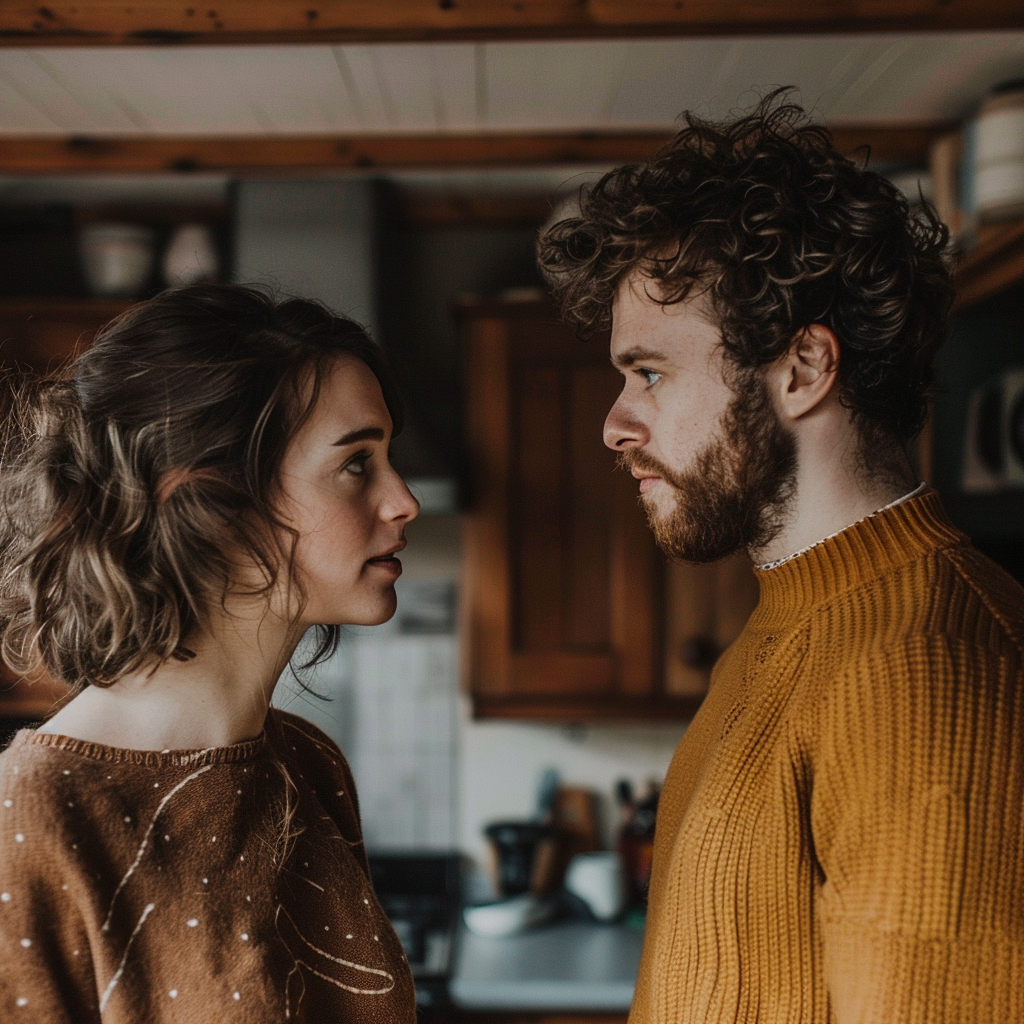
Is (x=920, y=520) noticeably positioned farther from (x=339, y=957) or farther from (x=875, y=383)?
(x=339, y=957)

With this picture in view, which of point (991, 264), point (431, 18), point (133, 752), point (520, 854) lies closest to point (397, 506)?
point (133, 752)

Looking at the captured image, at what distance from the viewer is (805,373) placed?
1125 millimetres

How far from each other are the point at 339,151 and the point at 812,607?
178 centimetres

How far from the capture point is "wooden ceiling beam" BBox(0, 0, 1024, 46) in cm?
156

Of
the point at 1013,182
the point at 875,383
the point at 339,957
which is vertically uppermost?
the point at 1013,182

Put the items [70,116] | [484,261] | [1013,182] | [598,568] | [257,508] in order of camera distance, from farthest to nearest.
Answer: [484,261] < [598,568] < [70,116] < [1013,182] < [257,508]

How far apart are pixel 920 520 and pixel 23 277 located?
273 cm

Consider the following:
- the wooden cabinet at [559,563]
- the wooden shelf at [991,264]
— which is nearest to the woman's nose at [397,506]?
the wooden shelf at [991,264]

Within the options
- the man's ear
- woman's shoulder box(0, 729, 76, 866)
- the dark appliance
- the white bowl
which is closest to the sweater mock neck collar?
the man's ear

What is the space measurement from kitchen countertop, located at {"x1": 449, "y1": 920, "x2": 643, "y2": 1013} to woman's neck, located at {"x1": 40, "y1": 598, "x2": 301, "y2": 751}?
1.48 m

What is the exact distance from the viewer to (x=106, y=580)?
979 mm

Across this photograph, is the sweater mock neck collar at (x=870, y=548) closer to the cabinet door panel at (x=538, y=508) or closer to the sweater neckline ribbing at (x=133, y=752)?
the sweater neckline ribbing at (x=133, y=752)

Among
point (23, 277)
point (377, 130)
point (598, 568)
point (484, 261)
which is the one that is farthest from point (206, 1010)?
point (23, 277)

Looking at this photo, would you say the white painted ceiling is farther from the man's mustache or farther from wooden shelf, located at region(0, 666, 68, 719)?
wooden shelf, located at region(0, 666, 68, 719)
